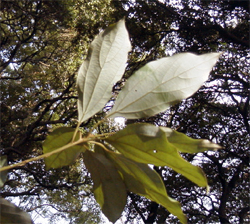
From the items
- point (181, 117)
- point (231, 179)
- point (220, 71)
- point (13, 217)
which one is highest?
point (220, 71)

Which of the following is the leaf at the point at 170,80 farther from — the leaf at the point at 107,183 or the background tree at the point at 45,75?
the background tree at the point at 45,75

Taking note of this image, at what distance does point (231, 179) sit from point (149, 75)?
5042 millimetres

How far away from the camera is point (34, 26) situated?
14.4 ft

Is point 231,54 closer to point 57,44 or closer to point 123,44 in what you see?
point 57,44

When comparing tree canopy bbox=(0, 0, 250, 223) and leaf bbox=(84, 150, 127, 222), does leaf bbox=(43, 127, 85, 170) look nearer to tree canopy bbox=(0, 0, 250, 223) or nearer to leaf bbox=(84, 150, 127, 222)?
leaf bbox=(84, 150, 127, 222)

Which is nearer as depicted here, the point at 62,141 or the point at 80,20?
the point at 62,141

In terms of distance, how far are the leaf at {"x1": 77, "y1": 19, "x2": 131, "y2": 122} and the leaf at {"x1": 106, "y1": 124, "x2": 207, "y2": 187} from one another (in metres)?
0.05

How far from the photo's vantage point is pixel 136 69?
3.91 metres

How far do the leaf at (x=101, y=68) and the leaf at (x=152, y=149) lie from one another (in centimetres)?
5

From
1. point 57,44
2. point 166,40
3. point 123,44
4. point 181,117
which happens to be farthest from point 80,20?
point 123,44

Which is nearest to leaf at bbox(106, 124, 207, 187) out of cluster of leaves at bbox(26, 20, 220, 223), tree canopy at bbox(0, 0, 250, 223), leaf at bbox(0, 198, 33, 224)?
cluster of leaves at bbox(26, 20, 220, 223)

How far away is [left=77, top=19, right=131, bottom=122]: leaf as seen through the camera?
29 cm

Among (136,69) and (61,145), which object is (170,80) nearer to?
(61,145)

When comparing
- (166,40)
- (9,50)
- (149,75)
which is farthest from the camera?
(9,50)
